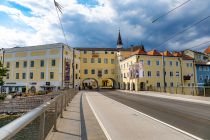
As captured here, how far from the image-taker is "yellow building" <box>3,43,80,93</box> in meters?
52.2

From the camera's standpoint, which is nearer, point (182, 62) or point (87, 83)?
point (182, 62)

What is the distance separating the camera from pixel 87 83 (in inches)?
3378

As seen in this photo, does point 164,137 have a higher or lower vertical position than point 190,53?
lower

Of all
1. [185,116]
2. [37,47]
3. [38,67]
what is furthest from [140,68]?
[185,116]

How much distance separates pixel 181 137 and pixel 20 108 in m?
20.9

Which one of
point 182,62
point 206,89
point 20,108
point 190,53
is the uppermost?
point 190,53

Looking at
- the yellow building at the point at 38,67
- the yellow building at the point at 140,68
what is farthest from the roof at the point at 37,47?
the yellow building at the point at 140,68

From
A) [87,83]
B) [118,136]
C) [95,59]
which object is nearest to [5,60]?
[95,59]

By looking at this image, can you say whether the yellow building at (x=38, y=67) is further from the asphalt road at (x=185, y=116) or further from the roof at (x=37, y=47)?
the asphalt road at (x=185, y=116)

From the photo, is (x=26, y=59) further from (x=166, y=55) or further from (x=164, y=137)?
(x=164, y=137)

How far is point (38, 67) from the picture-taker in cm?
5472

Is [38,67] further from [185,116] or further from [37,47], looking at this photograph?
[185,116]

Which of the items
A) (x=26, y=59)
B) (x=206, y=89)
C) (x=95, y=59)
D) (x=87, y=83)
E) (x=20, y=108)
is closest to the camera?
(x=20, y=108)

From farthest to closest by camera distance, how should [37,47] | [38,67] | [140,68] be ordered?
[37,47], [38,67], [140,68]
